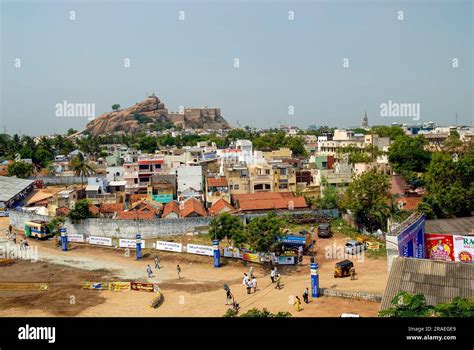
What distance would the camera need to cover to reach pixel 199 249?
29484 mm

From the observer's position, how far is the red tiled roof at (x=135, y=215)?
36.6 metres

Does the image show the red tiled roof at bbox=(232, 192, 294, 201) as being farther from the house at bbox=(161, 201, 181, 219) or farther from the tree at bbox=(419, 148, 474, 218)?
the tree at bbox=(419, 148, 474, 218)

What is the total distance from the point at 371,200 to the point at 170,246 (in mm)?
13313

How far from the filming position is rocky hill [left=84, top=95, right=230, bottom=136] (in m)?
177

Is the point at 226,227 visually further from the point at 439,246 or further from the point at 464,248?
the point at 464,248

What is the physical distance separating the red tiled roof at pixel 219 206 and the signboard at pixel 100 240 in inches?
315

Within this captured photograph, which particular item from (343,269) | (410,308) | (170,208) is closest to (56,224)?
(170,208)

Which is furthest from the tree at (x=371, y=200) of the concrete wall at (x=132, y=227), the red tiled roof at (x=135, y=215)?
A: the red tiled roof at (x=135, y=215)

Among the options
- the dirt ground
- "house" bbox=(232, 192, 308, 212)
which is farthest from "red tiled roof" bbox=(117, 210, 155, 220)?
"house" bbox=(232, 192, 308, 212)

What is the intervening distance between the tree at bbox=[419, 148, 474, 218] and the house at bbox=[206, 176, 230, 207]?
50.7 ft
